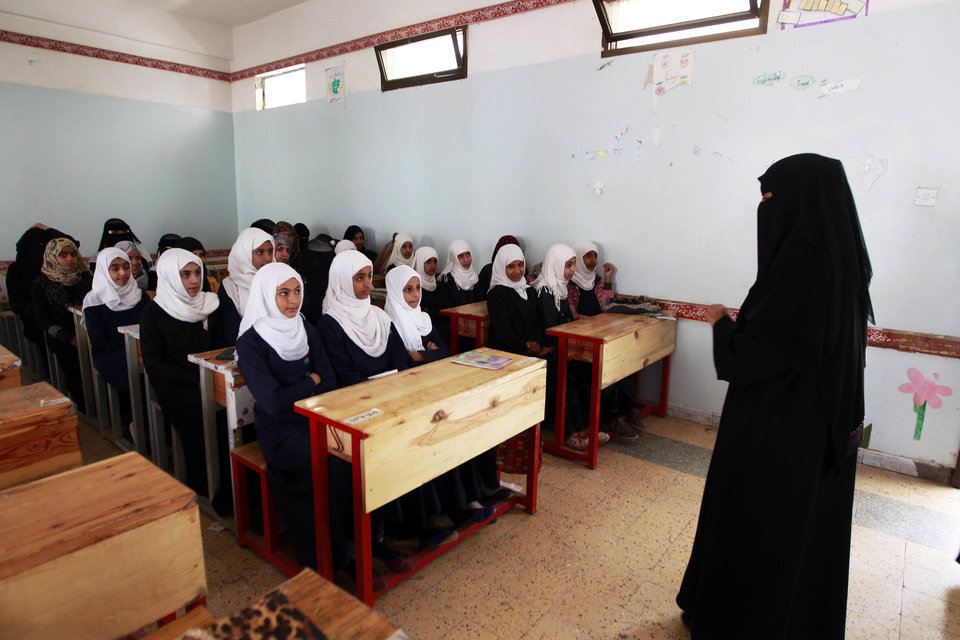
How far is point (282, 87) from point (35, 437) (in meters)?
5.77

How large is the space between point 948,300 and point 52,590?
377 centimetres

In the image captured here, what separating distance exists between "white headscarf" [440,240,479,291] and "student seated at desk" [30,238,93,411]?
8.57 ft

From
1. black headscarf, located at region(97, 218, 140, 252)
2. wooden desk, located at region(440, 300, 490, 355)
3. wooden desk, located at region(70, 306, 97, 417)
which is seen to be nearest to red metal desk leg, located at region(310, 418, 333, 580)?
wooden desk, located at region(440, 300, 490, 355)

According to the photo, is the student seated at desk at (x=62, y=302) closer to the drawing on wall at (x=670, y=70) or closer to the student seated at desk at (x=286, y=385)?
the student seated at desk at (x=286, y=385)

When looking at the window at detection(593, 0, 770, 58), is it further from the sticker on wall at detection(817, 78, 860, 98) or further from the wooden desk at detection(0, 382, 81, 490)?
the wooden desk at detection(0, 382, 81, 490)

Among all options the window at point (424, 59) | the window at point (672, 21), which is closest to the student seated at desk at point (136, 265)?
the window at point (424, 59)

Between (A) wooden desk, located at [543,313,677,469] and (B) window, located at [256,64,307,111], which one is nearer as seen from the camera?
(A) wooden desk, located at [543,313,677,469]

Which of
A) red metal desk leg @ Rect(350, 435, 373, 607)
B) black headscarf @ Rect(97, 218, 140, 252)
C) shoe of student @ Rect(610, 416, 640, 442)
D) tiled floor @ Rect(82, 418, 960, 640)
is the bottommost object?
tiled floor @ Rect(82, 418, 960, 640)

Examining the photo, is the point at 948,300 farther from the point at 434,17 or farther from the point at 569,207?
the point at 434,17

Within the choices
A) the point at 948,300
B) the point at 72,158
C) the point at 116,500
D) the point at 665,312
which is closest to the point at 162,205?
the point at 72,158

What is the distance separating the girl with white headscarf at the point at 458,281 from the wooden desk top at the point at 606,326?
3.81 ft

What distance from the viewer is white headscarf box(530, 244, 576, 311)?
3.78 metres

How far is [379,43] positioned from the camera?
518cm

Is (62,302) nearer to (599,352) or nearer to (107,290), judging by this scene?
(107,290)
